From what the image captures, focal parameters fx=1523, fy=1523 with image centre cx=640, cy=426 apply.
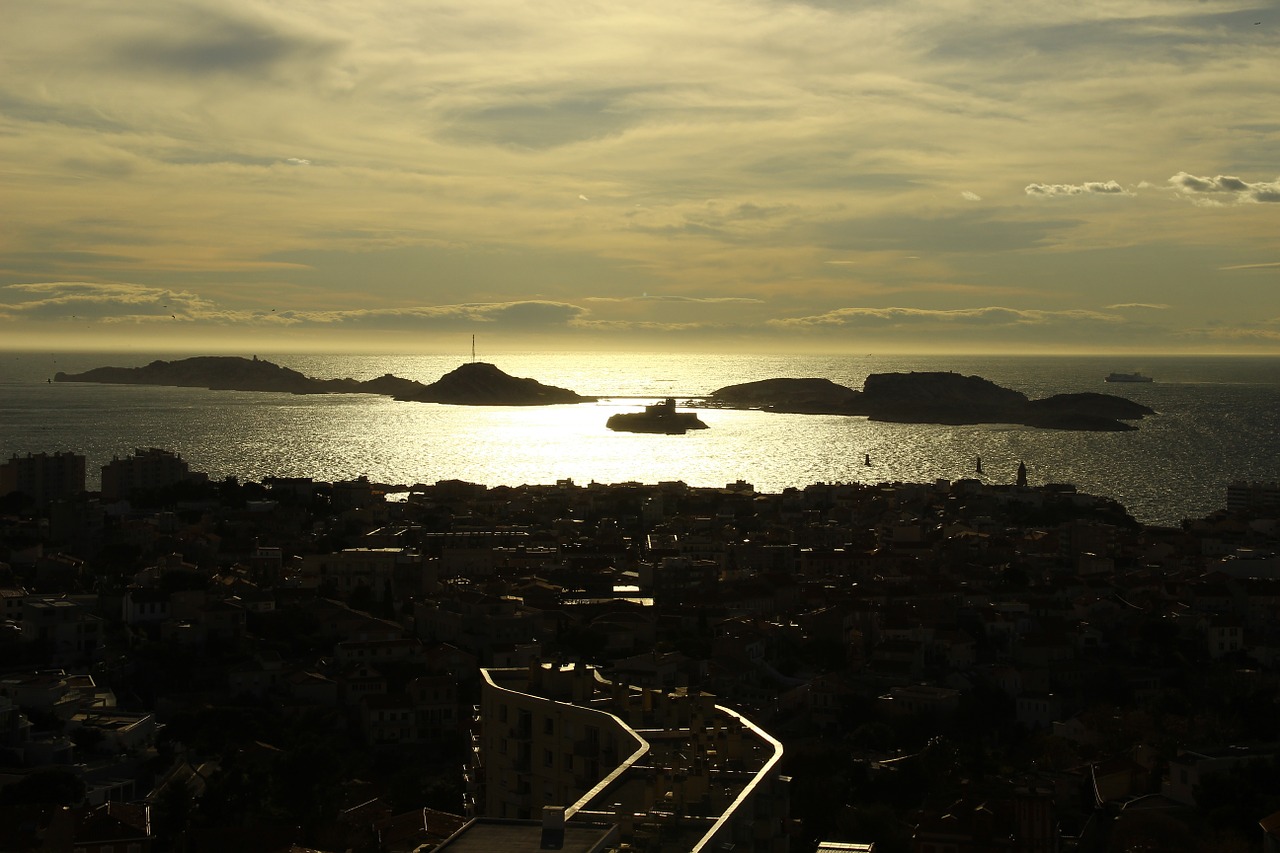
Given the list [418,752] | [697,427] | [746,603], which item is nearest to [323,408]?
[697,427]

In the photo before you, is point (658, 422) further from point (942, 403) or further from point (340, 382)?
point (340, 382)

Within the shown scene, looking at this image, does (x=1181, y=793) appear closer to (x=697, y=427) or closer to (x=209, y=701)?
(x=209, y=701)

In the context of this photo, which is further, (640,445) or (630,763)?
(640,445)

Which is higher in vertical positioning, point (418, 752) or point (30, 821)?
point (30, 821)

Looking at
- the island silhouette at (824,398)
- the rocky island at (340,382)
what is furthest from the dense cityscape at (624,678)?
the rocky island at (340,382)

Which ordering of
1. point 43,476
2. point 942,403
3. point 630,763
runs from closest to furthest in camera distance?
point 630,763
point 43,476
point 942,403

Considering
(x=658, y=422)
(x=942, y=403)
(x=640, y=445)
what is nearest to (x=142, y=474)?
(x=640, y=445)
